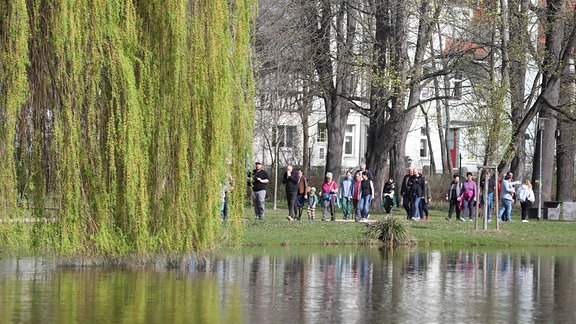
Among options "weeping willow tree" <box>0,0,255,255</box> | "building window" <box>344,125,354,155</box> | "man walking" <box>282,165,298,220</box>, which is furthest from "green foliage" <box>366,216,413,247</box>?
"building window" <box>344,125,354,155</box>

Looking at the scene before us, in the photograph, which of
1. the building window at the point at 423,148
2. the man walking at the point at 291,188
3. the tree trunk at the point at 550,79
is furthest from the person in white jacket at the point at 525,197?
the building window at the point at 423,148

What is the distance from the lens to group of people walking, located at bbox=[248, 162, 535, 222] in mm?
39000

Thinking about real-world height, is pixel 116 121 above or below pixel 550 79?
below

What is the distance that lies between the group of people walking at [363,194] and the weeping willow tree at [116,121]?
1569 centimetres

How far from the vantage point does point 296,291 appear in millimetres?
17906

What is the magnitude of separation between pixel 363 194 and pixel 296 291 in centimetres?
2130

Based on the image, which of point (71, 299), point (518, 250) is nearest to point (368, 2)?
point (518, 250)

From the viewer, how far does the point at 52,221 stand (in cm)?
1998

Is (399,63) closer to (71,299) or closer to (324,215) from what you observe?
(324,215)

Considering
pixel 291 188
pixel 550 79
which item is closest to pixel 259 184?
pixel 291 188

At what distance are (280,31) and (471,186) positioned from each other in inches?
373

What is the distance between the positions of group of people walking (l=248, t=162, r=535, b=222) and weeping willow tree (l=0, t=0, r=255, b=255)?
618 inches

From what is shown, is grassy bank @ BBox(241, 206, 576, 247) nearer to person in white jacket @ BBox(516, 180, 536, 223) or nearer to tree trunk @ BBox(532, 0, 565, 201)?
person in white jacket @ BBox(516, 180, 536, 223)

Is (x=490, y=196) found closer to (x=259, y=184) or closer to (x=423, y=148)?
(x=259, y=184)
